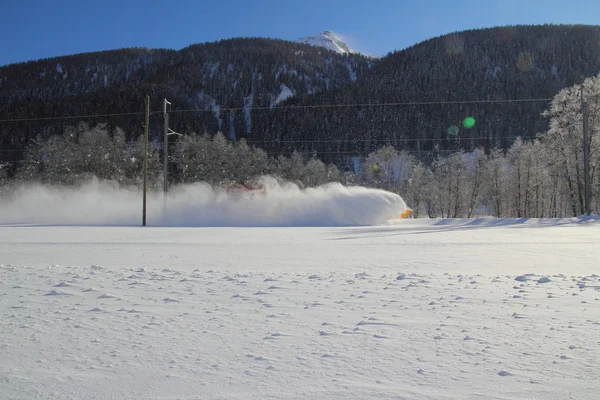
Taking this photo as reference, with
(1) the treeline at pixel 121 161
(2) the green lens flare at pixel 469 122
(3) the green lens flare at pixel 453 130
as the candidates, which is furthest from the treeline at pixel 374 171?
(2) the green lens flare at pixel 469 122

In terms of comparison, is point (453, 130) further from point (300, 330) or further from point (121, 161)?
point (300, 330)

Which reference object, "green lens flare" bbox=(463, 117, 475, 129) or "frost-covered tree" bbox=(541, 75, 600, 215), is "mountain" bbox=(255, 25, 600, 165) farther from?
"frost-covered tree" bbox=(541, 75, 600, 215)

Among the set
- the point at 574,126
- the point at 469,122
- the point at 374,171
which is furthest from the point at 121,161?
the point at 469,122

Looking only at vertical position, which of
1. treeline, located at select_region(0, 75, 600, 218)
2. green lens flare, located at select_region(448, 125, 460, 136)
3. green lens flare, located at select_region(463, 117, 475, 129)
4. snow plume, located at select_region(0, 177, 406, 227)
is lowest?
snow plume, located at select_region(0, 177, 406, 227)

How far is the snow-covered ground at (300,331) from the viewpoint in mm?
2482

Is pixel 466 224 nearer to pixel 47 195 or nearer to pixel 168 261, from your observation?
pixel 168 261

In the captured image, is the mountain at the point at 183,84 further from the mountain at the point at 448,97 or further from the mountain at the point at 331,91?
the mountain at the point at 448,97

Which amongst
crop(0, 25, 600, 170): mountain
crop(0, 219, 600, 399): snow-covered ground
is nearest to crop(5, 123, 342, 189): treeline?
crop(0, 25, 600, 170): mountain

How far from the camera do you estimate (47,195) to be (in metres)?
25.5

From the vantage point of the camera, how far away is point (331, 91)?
134 meters

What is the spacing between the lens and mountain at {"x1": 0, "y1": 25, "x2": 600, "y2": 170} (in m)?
105

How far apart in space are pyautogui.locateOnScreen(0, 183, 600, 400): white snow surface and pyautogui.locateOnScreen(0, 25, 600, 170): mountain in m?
64.5

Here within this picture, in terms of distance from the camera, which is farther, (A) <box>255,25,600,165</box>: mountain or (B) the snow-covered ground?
(A) <box>255,25,600,165</box>: mountain

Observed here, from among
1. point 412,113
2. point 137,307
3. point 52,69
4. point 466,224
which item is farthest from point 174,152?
point 52,69
